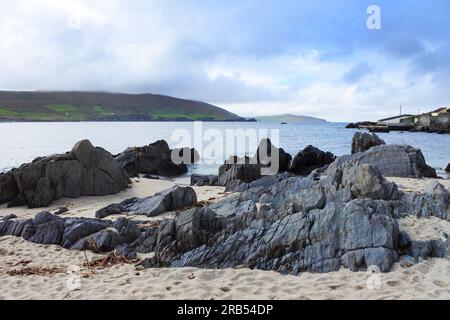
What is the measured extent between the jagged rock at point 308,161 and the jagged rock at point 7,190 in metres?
18.8

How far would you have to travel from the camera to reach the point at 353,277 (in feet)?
29.2

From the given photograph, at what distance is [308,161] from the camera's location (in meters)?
32.2

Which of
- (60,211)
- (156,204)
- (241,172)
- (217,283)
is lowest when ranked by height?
(60,211)

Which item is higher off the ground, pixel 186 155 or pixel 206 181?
pixel 186 155

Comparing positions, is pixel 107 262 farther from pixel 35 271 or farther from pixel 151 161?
pixel 151 161

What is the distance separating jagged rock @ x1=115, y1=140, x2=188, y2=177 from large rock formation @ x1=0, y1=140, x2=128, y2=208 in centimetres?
1042

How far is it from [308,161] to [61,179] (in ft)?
60.6

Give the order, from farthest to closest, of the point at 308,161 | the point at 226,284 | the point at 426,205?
the point at 308,161 → the point at 426,205 → the point at 226,284

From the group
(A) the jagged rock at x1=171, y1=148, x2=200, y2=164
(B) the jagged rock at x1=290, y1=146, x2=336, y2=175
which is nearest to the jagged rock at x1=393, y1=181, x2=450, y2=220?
(B) the jagged rock at x1=290, y1=146, x2=336, y2=175

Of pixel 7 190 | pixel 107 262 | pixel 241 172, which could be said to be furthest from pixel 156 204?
pixel 7 190

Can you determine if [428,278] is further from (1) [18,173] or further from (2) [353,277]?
(1) [18,173]

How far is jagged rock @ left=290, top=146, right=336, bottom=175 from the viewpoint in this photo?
103 ft

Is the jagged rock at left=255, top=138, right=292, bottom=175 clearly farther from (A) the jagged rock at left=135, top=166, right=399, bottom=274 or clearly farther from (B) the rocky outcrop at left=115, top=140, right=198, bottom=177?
(A) the jagged rock at left=135, top=166, right=399, bottom=274

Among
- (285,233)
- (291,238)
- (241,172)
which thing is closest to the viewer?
(291,238)
